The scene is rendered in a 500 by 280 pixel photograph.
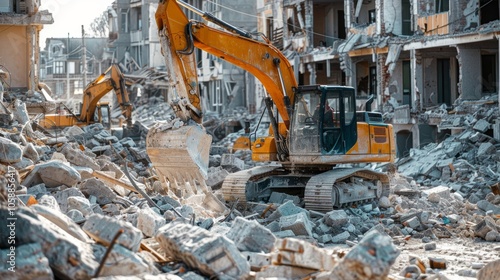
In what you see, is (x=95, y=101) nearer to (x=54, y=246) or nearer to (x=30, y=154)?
(x=30, y=154)

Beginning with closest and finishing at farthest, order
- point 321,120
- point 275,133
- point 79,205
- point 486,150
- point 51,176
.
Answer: point 79,205
point 51,176
point 321,120
point 275,133
point 486,150

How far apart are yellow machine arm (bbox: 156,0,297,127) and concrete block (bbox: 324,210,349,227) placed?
284 centimetres

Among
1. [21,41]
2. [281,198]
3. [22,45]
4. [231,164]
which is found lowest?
[281,198]

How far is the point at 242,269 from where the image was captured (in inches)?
372

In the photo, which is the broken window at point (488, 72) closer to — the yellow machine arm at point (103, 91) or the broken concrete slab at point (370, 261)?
the yellow machine arm at point (103, 91)

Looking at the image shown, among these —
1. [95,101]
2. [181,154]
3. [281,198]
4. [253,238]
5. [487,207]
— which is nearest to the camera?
[253,238]

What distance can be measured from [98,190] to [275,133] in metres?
4.43

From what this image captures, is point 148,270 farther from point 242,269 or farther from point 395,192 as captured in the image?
point 395,192

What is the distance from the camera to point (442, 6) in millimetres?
33625

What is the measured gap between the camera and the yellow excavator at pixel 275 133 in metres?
16.3

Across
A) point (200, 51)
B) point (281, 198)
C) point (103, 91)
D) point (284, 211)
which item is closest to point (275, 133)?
point (281, 198)

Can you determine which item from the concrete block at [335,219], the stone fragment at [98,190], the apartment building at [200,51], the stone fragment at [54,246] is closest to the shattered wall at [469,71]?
the concrete block at [335,219]

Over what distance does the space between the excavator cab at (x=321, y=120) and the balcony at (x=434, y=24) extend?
1515cm

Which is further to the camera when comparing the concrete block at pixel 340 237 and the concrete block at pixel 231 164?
the concrete block at pixel 231 164
